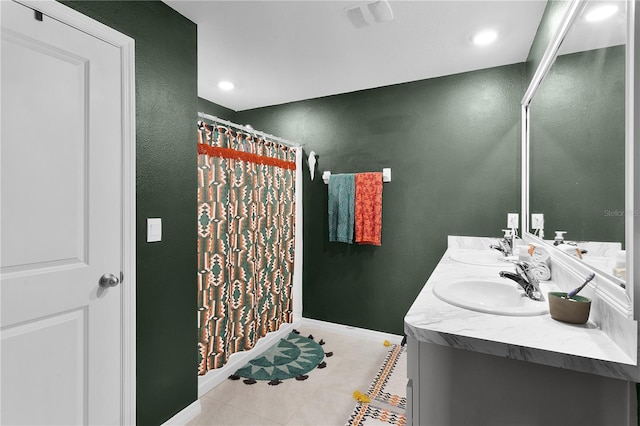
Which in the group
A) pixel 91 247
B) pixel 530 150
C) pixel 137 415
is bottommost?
pixel 137 415

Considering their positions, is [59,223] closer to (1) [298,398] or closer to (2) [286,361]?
(1) [298,398]

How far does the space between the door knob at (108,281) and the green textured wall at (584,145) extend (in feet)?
6.28

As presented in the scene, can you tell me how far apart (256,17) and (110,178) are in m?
1.25

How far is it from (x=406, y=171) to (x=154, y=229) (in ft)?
6.87

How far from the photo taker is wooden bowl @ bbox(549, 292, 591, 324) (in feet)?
3.08

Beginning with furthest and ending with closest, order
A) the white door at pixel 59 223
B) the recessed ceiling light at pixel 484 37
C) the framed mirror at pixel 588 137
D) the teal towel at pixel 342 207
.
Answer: the teal towel at pixel 342 207, the recessed ceiling light at pixel 484 37, the white door at pixel 59 223, the framed mirror at pixel 588 137

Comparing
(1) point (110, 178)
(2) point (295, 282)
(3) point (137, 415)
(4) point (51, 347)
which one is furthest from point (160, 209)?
(2) point (295, 282)

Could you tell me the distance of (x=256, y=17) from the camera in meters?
1.90

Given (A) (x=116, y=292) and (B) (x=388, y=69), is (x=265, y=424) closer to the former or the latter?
(A) (x=116, y=292)

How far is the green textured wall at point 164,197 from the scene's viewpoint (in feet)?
5.30

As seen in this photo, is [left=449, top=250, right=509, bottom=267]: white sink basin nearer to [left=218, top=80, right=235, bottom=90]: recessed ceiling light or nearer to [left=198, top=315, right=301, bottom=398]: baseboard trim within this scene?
[left=198, top=315, right=301, bottom=398]: baseboard trim

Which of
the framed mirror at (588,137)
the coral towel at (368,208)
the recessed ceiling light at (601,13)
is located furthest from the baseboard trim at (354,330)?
the recessed ceiling light at (601,13)

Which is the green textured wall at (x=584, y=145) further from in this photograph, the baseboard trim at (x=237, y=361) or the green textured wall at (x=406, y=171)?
the baseboard trim at (x=237, y=361)

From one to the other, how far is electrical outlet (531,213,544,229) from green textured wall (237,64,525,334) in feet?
1.74
